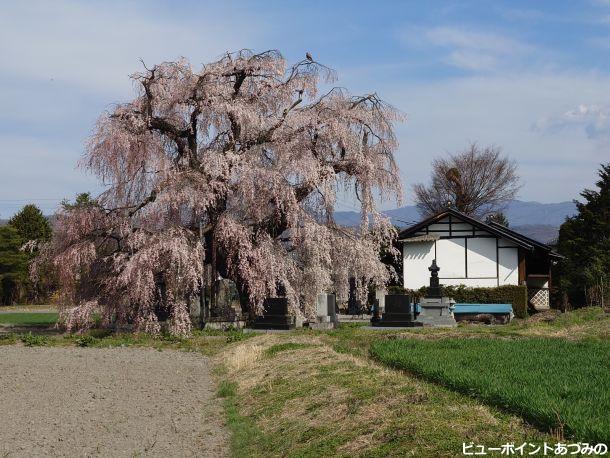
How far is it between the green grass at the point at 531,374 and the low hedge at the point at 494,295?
1933 cm

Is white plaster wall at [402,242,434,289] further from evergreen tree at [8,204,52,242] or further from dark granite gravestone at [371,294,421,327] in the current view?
evergreen tree at [8,204,52,242]

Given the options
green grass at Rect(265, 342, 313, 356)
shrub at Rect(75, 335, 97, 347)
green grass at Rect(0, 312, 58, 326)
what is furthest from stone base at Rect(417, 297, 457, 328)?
green grass at Rect(0, 312, 58, 326)

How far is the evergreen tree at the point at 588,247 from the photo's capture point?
33.7m

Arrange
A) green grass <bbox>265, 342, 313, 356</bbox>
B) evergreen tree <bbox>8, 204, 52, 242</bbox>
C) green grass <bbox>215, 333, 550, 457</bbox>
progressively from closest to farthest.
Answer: green grass <bbox>215, 333, 550, 457</bbox> → green grass <bbox>265, 342, 313, 356</bbox> → evergreen tree <bbox>8, 204, 52, 242</bbox>

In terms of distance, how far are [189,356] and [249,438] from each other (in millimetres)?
10384

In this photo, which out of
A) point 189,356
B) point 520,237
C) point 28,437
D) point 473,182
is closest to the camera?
point 28,437

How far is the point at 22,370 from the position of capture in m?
16.6

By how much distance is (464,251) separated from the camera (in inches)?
1531

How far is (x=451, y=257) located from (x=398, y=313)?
14471mm

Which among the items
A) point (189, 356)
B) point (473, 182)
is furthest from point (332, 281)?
point (473, 182)

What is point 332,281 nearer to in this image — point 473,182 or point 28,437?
point 28,437

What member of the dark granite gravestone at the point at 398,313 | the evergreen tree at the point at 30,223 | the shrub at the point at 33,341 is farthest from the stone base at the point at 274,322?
the evergreen tree at the point at 30,223

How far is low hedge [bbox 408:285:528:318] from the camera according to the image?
35344 mm

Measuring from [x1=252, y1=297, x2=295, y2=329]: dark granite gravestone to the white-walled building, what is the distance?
50.1ft
